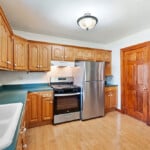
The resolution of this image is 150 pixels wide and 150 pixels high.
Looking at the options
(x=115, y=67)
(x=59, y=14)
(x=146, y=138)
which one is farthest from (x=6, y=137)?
(x=115, y=67)

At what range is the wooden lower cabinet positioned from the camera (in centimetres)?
277

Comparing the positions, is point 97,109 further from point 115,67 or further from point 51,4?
point 51,4

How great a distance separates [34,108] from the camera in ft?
9.20

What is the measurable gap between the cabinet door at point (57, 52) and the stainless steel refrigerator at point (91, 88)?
1.62 ft

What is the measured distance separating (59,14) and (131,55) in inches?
93.2

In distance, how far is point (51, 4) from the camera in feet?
6.54

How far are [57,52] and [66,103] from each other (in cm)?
139

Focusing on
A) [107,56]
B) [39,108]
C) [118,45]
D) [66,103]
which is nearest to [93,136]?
[66,103]

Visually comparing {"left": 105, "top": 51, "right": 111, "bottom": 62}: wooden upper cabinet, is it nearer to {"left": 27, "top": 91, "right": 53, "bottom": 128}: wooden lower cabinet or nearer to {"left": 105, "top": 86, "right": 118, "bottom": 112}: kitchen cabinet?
{"left": 105, "top": 86, "right": 118, "bottom": 112}: kitchen cabinet

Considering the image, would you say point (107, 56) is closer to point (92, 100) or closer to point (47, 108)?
point (92, 100)

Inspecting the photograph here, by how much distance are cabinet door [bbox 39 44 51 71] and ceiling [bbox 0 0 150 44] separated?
17.9 inches

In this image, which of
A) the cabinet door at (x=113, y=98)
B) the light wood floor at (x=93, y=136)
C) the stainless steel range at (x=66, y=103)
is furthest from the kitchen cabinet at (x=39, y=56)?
the cabinet door at (x=113, y=98)

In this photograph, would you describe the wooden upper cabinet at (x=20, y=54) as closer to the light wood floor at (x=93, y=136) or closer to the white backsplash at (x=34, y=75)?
the white backsplash at (x=34, y=75)

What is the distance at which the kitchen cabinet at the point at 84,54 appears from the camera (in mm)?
3572
